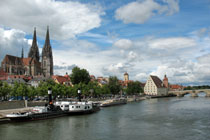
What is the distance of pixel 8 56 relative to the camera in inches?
5591

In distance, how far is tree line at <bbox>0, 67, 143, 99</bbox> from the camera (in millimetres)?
61878

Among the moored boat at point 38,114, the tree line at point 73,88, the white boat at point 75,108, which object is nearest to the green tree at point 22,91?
the tree line at point 73,88

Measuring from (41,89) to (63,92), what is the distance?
393 inches

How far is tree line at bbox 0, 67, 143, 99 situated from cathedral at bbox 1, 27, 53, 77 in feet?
162

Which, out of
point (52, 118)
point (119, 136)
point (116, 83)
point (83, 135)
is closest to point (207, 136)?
point (119, 136)

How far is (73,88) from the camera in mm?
84625

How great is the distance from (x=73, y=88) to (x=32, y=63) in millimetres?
77208

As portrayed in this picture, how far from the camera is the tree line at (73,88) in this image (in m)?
61.9

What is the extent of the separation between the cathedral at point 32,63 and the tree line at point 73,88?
162 feet

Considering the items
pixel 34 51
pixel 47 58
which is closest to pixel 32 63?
pixel 47 58

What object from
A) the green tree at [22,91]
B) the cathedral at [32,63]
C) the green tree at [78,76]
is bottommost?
the green tree at [22,91]

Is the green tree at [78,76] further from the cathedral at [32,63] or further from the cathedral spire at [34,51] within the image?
the cathedral spire at [34,51]

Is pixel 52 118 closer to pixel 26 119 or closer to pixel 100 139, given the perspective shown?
pixel 26 119

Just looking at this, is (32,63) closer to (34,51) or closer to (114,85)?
(34,51)
